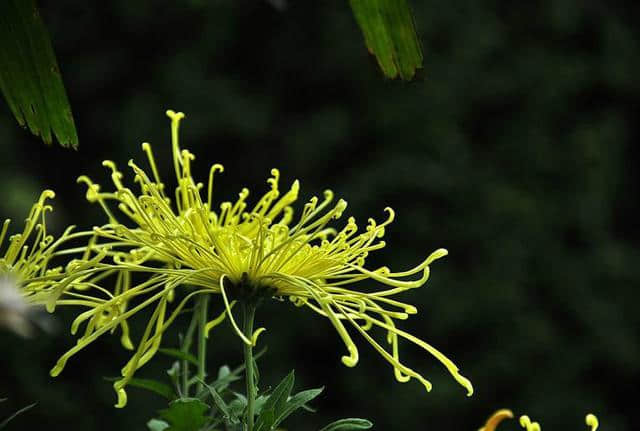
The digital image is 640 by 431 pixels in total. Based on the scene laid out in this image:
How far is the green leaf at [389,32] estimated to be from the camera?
17.1 inches

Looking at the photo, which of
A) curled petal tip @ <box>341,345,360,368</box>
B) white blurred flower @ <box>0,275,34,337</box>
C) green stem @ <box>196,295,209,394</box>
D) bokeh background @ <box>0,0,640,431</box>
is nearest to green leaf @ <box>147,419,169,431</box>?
green stem @ <box>196,295,209,394</box>

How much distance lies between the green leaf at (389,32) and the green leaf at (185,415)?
191 mm

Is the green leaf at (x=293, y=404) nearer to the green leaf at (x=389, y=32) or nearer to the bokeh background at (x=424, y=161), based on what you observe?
the green leaf at (x=389, y=32)

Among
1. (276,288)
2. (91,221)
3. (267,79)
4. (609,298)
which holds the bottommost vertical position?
(609,298)

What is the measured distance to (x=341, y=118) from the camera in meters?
3.08

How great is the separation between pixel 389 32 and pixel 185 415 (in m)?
0.22

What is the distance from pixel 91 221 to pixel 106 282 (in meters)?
0.21

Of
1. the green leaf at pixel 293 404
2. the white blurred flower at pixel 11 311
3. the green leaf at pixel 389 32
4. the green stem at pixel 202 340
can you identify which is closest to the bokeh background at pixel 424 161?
the green stem at pixel 202 340

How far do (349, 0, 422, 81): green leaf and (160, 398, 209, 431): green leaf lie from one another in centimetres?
19

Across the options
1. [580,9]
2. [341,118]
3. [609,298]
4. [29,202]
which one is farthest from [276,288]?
[580,9]

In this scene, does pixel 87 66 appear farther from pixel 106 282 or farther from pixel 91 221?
pixel 106 282

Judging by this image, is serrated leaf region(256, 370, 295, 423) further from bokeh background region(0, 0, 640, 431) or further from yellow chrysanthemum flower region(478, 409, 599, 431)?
bokeh background region(0, 0, 640, 431)

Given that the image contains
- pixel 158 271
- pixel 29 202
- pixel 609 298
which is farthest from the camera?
pixel 609 298

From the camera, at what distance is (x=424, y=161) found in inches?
124
